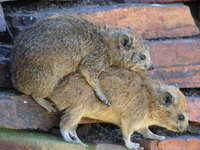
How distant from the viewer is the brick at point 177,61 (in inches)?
291

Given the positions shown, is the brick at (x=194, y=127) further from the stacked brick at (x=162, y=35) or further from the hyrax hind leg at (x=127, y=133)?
the hyrax hind leg at (x=127, y=133)

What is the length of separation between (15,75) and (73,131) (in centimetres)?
126

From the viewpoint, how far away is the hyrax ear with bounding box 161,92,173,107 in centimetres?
633

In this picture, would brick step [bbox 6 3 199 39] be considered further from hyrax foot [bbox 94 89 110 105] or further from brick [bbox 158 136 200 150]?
brick [bbox 158 136 200 150]

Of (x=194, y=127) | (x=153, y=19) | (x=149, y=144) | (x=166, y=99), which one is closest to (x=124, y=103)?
(x=166, y=99)

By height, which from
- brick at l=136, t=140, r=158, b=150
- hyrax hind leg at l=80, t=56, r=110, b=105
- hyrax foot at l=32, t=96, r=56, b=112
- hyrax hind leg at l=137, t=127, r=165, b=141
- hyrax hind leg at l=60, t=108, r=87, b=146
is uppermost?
hyrax hind leg at l=80, t=56, r=110, b=105

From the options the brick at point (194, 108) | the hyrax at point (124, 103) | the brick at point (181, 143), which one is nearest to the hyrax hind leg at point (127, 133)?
the hyrax at point (124, 103)

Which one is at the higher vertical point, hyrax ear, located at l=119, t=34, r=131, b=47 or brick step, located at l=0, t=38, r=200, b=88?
hyrax ear, located at l=119, t=34, r=131, b=47

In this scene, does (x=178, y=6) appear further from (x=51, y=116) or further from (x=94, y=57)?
(x=51, y=116)

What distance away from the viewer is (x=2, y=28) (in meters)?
6.44

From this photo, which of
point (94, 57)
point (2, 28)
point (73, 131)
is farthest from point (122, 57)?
point (2, 28)

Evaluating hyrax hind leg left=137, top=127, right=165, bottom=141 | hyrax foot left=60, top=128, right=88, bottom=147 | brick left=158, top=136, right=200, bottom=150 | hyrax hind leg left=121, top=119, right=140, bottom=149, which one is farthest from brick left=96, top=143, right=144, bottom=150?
brick left=158, top=136, right=200, bottom=150

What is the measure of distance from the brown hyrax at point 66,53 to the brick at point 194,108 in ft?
4.31

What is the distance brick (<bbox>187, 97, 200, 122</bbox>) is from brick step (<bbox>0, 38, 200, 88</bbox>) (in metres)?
0.50
